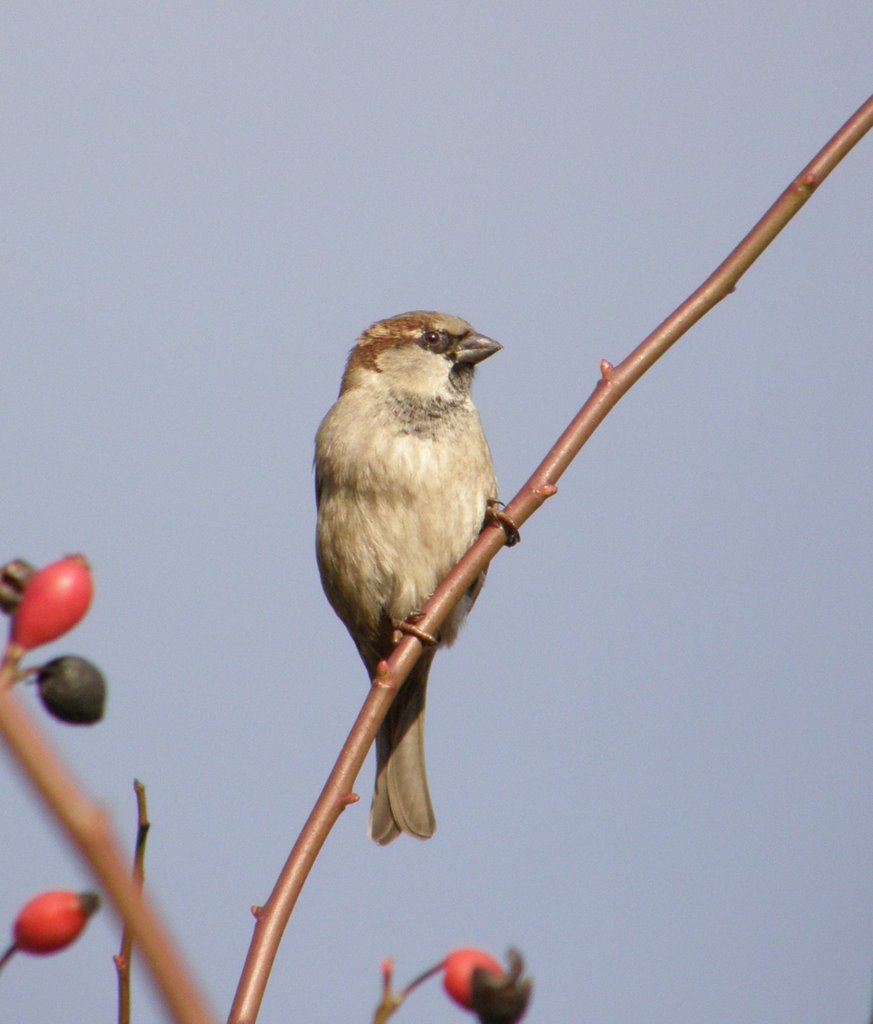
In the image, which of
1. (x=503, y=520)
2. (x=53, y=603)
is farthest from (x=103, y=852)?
(x=503, y=520)

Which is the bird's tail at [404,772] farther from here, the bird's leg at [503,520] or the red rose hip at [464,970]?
the red rose hip at [464,970]

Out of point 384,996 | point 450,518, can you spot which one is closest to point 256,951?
point 384,996

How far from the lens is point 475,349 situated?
4.15m

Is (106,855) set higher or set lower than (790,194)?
lower

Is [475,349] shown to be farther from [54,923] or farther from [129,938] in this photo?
[54,923]

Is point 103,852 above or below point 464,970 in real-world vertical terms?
above

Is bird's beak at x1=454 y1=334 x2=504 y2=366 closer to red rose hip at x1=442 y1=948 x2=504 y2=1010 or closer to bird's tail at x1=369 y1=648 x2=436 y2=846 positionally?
bird's tail at x1=369 y1=648 x2=436 y2=846

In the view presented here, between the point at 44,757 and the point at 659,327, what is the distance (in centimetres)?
171

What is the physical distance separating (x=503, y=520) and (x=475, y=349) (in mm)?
1902

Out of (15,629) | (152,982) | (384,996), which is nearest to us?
(152,982)

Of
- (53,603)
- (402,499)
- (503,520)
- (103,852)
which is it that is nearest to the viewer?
(103,852)

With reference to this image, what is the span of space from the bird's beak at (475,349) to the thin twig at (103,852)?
3565mm

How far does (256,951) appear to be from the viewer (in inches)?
59.4

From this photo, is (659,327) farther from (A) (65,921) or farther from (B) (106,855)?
(B) (106,855)
